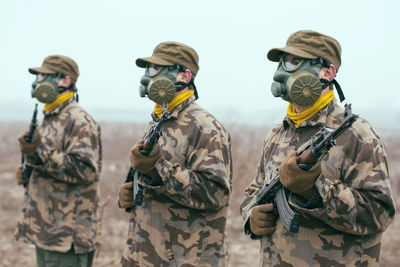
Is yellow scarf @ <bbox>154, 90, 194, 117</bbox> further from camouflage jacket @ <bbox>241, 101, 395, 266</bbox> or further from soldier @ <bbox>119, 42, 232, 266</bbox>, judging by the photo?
camouflage jacket @ <bbox>241, 101, 395, 266</bbox>

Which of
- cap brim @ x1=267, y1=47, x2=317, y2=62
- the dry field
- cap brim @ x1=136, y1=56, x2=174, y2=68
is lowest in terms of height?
the dry field

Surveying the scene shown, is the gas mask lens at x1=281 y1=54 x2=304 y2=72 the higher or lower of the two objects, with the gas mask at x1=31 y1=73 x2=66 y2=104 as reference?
higher

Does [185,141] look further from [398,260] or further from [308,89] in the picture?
[398,260]

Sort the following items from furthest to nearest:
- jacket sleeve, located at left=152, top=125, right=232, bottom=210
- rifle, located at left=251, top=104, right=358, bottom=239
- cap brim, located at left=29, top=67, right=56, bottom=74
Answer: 1. cap brim, located at left=29, top=67, right=56, bottom=74
2. jacket sleeve, located at left=152, top=125, right=232, bottom=210
3. rifle, located at left=251, top=104, right=358, bottom=239

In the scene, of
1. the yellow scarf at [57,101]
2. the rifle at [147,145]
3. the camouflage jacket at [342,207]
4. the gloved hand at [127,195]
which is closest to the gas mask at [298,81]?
the camouflage jacket at [342,207]

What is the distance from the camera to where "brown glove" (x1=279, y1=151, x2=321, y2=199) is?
7.63 feet

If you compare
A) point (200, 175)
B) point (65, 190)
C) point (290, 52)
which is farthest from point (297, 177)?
point (65, 190)

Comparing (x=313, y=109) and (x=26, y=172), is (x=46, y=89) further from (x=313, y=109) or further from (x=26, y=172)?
(x=313, y=109)

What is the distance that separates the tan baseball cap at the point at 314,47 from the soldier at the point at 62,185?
8.08ft

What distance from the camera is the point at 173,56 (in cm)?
362

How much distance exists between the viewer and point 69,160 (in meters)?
4.38

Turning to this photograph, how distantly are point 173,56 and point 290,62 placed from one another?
1.14 meters

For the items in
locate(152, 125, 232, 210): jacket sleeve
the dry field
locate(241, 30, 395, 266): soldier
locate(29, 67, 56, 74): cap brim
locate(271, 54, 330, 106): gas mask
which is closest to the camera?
locate(241, 30, 395, 266): soldier

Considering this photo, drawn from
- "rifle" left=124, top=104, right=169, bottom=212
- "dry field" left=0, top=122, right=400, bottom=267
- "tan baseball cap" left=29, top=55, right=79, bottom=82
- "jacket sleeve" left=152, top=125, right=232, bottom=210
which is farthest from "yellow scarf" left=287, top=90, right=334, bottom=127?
"dry field" left=0, top=122, right=400, bottom=267
